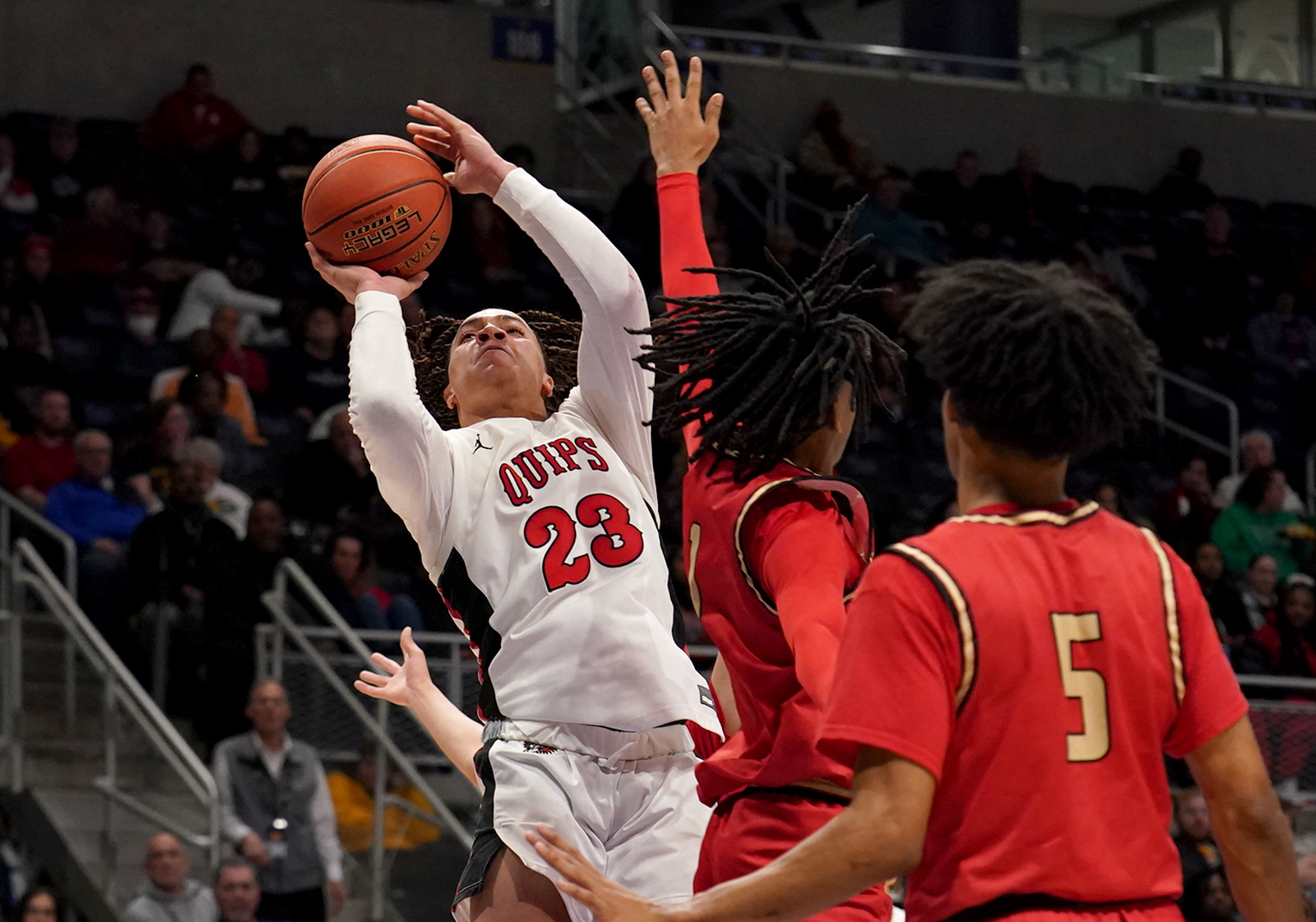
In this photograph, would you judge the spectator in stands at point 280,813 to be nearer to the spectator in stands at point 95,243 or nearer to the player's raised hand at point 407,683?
the player's raised hand at point 407,683

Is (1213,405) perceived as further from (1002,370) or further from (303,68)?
(1002,370)

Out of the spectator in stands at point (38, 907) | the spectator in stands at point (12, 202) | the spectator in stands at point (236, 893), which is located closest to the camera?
the spectator in stands at point (38, 907)

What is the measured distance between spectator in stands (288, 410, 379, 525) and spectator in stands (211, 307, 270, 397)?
95cm

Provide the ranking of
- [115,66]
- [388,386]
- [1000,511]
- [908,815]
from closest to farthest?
[908,815]
[1000,511]
[388,386]
[115,66]

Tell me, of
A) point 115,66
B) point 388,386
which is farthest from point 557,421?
point 115,66

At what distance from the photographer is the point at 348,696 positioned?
7.44 m

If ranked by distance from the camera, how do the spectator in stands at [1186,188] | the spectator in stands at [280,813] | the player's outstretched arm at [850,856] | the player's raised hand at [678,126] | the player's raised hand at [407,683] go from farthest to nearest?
the spectator in stands at [1186,188], the spectator in stands at [280,813], the player's raised hand at [407,683], the player's raised hand at [678,126], the player's outstretched arm at [850,856]

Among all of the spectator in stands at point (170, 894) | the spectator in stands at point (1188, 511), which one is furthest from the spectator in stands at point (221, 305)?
the spectator in stands at point (1188, 511)

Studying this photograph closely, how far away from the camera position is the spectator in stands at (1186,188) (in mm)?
14016

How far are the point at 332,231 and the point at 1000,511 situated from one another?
73.9 inches

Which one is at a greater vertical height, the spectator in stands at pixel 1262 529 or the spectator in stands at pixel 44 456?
the spectator in stands at pixel 44 456

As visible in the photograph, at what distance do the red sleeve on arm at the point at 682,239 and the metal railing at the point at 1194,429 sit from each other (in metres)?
8.63

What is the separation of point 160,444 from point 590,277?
5447mm

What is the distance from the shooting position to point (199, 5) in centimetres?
1227
